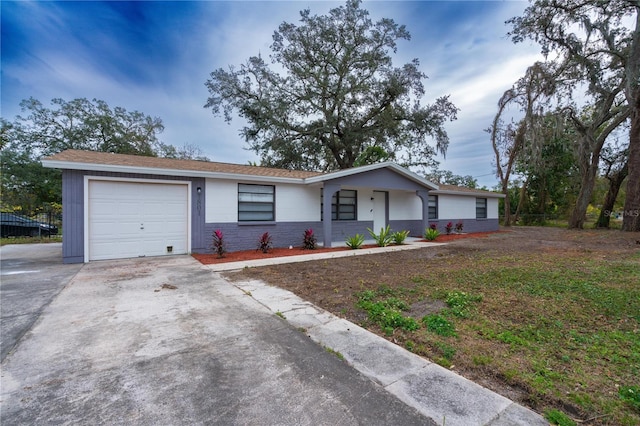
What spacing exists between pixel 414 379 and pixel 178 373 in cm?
197

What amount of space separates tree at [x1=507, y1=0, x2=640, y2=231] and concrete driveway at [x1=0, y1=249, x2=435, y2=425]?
18.1 metres

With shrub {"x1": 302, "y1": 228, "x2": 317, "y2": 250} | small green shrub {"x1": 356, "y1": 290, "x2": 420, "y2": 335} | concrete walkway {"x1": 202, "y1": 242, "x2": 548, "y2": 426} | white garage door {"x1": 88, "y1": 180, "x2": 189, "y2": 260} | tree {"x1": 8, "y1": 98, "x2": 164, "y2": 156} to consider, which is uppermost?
tree {"x1": 8, "y1": 98, "x2": 164, "y2": 156}

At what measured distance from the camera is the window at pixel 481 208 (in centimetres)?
1725

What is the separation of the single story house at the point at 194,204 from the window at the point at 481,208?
245 inches

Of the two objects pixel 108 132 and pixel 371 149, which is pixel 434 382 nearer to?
pixel 371 149

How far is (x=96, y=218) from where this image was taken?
720 centimetres

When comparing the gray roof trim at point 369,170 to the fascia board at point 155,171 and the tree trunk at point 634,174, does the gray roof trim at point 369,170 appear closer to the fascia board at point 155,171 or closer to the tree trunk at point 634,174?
the fascia board at point 155,171

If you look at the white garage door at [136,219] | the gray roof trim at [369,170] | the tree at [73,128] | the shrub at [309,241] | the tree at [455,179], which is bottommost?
the shrub at [309,241]

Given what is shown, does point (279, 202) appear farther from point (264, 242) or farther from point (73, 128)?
point (73, 128)

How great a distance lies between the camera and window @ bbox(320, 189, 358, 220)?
1166 cm

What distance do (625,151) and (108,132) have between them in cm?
3747

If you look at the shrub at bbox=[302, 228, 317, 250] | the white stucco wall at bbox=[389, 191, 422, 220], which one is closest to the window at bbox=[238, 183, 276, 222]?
the shrub at bbox=[302, 228, 317, 250]

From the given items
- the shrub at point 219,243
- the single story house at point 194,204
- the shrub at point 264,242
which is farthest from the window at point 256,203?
the shrub at point 219,243

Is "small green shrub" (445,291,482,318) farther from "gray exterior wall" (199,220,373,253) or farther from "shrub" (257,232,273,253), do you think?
"gray exterior wall" (199,220,373,253)
